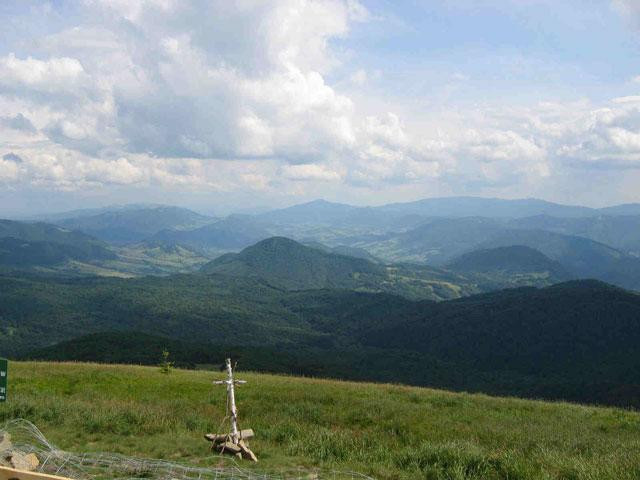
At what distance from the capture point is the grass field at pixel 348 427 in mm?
12172

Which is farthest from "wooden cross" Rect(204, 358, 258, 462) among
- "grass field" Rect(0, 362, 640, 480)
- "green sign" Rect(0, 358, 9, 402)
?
"green sign" Rect(0, 358, 9, 402)

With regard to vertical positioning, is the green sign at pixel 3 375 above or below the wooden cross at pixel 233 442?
above

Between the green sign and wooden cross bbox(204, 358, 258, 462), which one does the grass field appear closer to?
wooden cross bbox(204, 358, 258, 462)

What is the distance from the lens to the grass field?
12172 mm

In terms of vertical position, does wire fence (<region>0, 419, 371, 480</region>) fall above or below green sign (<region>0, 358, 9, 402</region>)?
below

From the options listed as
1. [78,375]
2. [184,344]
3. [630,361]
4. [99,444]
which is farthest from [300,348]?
[99,444]

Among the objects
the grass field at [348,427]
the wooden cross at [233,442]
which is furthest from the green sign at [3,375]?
the wooden cross at [233,442]

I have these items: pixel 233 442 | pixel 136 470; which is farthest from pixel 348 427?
pixel 136 470

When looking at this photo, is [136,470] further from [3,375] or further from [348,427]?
[348,427]

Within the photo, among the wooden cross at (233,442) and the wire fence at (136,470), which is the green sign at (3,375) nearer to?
the wire fence at (136,470)

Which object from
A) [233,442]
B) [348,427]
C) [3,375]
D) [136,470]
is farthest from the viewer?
[348,427]

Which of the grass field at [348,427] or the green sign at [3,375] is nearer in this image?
the grass field at [348,427]

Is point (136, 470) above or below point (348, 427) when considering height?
above

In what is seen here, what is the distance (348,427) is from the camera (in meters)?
17.8
